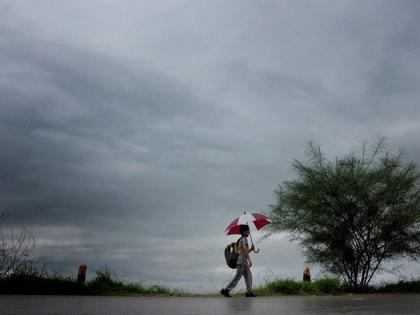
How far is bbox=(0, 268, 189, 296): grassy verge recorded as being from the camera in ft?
51.5

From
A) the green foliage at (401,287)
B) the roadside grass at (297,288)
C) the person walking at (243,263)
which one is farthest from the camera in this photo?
the green foliage at (401,287)

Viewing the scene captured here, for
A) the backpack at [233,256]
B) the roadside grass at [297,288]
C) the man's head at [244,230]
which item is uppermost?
the man's head at [244,230]

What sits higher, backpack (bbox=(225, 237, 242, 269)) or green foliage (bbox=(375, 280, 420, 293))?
backpack (bbox=(225, 237, 242, 269))

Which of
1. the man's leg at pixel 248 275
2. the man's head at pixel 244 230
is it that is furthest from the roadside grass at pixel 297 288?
A: the man's head at pixel 244 230

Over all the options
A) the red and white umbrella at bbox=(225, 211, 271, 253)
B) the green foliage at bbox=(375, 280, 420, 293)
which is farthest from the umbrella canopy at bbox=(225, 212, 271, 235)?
the green foliage at bbox=(375, 280, 420, 293)

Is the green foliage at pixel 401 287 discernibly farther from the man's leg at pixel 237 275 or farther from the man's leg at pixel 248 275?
the man's leg at pixel 237 275

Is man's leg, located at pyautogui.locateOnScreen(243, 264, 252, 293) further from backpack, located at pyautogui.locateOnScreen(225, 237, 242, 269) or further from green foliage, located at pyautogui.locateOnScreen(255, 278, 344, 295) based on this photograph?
green foliage, located at pyautogui.locateOnScreen(255, 278, 344, 295)

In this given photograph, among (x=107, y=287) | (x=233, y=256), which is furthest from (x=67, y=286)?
(x=233, y=256)

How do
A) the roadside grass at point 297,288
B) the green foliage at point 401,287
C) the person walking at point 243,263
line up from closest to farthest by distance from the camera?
the person walking at point 243,263, the roadside grass at point 297,288, the green foliage at point 401,287

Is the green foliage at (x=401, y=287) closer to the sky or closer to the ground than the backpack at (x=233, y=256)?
closer to the ground

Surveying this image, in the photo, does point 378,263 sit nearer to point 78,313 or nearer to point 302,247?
point 302,247

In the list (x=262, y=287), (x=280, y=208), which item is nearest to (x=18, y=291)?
(x=262, y=287)

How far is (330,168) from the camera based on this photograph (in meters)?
22.5

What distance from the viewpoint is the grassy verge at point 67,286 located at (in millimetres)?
15688
